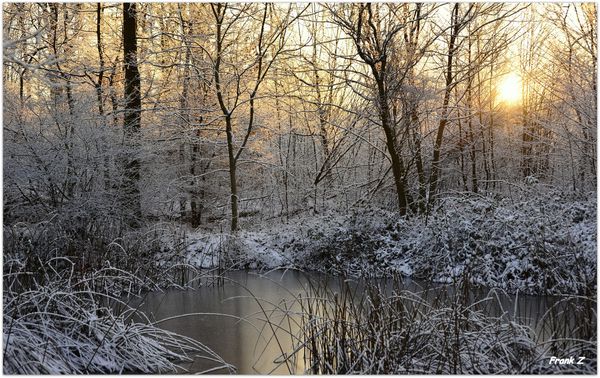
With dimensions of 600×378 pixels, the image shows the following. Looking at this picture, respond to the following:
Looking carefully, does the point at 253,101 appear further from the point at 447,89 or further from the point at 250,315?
the point at 250,315

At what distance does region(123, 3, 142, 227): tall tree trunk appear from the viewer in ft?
34.3

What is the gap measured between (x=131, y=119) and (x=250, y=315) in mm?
7383

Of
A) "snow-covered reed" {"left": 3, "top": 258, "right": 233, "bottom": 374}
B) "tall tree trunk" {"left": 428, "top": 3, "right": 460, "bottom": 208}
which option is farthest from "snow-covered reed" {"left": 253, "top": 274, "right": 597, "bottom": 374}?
"tall tree trunk" {"left": 428, "top": 3, "right": 460, "bottom": 208}

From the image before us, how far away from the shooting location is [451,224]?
8.45 metres

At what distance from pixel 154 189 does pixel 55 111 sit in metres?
2.68

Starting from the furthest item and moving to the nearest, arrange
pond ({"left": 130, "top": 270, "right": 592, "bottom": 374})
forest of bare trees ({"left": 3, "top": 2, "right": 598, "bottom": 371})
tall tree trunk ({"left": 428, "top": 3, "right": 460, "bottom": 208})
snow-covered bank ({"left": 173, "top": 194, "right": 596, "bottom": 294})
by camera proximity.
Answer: tall tree trunk ({"left": 428, "top": 3, "right": 460, "bottom": 208}) < forest of bare trees ({"left": 3, "top": 2, "right": 598, "bottom": 371}) < snow-covered bank ({"left": 173, "top": 194, "right": 596, "bottom": 294}) < pond ({"left": 130, "top": 270, "right": 592, "bottom": 374})

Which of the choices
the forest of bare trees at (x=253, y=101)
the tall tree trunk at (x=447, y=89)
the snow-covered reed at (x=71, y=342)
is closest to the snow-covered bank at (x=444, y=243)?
the forest of bare trees at (x=253, y=101)

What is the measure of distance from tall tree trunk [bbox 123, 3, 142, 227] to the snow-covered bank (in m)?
1.47

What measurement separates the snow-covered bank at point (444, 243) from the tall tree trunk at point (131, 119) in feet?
4.81

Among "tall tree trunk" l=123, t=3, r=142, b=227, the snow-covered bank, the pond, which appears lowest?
the pond

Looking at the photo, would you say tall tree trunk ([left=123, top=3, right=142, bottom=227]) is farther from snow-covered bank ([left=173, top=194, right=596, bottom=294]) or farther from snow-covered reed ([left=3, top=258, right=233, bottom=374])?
snow-covered reed ([left=3, top=258, right=233, bottom=374])

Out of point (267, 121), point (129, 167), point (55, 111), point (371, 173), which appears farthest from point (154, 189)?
point (371, 173)

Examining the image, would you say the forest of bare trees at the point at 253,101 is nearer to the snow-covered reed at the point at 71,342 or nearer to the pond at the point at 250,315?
the pond at the point at 250,315

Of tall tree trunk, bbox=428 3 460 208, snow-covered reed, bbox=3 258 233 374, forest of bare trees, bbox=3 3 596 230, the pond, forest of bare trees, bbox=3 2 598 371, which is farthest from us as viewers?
tall tree trunk, bbox=428 3 460 208
